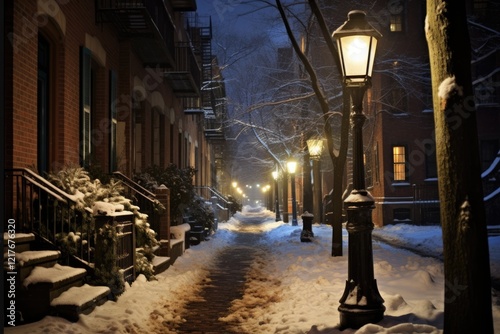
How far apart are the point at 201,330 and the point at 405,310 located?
2513 mm

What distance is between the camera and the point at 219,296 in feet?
32.6

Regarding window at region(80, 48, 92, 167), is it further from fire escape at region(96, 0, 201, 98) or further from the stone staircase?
the stone staircase

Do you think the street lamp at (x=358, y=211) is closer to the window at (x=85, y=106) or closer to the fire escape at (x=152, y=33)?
the window at (x=85, y=106)

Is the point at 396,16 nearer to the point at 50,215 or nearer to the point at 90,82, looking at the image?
the point at 90,82

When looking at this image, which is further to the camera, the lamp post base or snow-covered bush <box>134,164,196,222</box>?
snow-covered bush <box>134,164,196,222</box>

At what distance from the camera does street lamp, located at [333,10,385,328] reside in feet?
21.4

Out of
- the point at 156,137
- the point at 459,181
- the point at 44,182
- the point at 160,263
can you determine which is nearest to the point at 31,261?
the point at 44,182

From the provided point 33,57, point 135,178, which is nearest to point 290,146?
point 135,178

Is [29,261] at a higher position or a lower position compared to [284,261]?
higher

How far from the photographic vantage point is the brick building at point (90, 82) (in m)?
8.52

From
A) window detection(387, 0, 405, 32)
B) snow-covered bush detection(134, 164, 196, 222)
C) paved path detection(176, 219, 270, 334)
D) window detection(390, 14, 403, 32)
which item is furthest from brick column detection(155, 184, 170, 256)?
window detection(390, 14, 403, 32)

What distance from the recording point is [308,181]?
28.1m

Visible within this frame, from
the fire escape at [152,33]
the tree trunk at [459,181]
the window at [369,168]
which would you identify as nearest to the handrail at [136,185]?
the fire escape at [152,33]

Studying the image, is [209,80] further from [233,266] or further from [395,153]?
[233,266]
